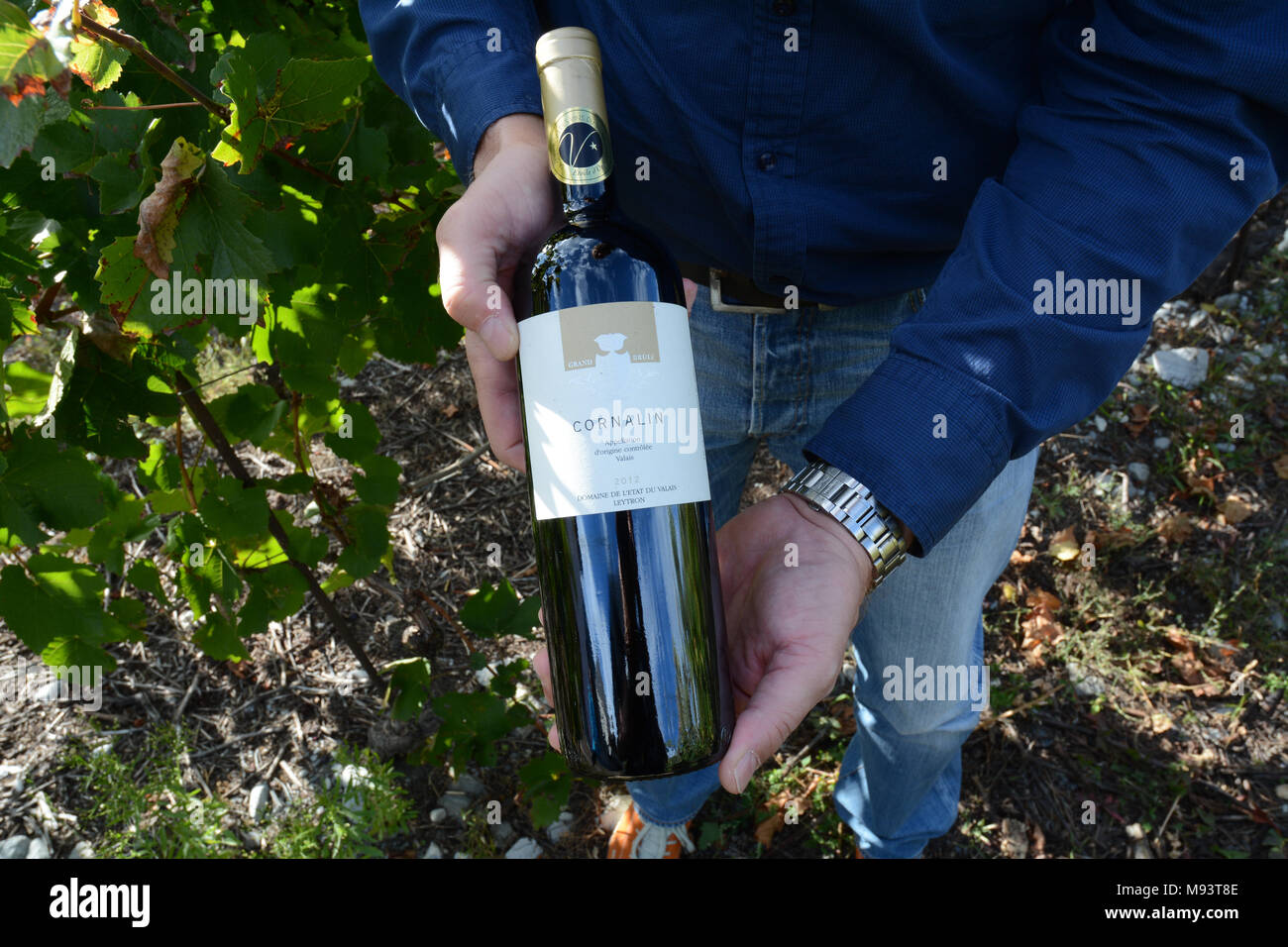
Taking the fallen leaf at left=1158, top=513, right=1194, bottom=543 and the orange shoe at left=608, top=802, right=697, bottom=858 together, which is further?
the fallen leaf at left=1158, top=513, right=1194, bottom=543

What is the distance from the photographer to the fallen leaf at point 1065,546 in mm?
3061

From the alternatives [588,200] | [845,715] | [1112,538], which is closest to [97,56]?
[588,200]

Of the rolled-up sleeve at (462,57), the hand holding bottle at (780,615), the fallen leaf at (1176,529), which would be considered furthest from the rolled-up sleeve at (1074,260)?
the fallen leaf at (1176,529)

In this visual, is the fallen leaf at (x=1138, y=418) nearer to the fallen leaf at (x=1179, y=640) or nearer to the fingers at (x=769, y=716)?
the fallen leaf at (x=1179, y=640)

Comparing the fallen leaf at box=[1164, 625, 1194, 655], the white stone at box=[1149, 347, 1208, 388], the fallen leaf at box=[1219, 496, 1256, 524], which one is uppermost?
the white stone at box=[1149, 347, 1208, 388]

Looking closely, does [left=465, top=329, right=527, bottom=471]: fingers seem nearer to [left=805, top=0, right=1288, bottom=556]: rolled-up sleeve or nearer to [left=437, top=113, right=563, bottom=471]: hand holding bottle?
[left=437, top=113, right=563, bottom=471]: hand holding bottle

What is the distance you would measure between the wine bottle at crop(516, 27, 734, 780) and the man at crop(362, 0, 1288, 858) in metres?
0.09

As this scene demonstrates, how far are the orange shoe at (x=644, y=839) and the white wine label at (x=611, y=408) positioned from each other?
1.60 meters

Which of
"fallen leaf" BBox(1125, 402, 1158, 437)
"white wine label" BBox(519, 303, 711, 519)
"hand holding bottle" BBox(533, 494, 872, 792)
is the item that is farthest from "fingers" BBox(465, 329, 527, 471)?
"fallen leaf" BBox(1125, 402, 1158, 437)

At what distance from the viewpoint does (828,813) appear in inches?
101

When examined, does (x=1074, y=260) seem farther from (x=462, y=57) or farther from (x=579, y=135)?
(x=462, y=57)

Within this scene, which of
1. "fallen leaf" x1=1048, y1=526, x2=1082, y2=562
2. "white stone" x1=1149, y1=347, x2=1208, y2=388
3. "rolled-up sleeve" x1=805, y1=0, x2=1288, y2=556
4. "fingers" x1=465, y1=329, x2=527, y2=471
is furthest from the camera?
"white stone" x1=1149, y1=347, x2=1208, y2=388

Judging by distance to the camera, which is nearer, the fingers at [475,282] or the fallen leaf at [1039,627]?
the fingers at [475,282]

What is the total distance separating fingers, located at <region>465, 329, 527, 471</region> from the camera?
1.39 metres
